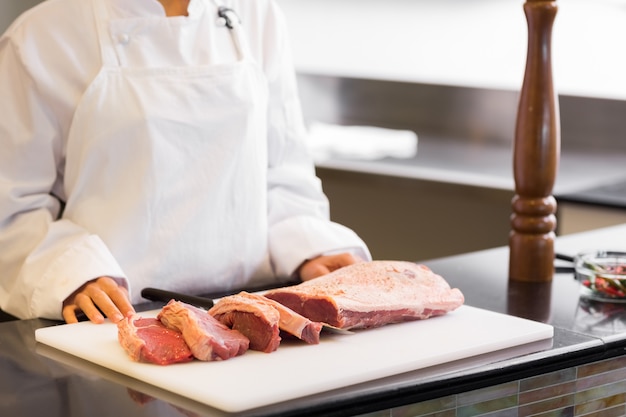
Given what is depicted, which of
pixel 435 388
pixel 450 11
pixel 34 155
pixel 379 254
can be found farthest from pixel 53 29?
pixel 450 11

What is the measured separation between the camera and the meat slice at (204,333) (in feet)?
3.41

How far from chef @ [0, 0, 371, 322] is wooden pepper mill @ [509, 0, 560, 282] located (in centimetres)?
25

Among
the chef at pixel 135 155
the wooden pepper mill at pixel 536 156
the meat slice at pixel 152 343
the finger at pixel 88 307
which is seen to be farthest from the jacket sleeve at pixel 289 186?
the meat slice at pixel 152 343

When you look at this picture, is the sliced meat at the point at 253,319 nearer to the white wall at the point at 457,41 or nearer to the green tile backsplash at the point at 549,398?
the green tile backsplash at the point at 549,398

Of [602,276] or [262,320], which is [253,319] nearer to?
[262,320]

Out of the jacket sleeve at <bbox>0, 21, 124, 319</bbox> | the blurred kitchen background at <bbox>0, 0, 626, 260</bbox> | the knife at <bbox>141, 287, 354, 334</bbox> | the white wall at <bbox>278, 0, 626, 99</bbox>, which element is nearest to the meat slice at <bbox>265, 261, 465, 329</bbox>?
the knife at <bbox>141, 287, 354, 334</bbox>

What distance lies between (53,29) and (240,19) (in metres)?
0.30

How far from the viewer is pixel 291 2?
3297mm

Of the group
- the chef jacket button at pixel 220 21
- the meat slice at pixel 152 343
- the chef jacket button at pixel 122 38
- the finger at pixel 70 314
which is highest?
the chef jacket button at pixel 220 21

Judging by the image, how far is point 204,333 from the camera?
1.04 meters

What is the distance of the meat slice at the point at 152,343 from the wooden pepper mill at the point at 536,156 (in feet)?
2.13

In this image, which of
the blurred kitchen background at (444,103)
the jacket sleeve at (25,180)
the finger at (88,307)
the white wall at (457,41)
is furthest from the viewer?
the white wall at (457,41)

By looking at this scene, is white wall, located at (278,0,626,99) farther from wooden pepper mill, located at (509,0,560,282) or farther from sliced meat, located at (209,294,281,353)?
sliced meat, located at (209,294,281,353)

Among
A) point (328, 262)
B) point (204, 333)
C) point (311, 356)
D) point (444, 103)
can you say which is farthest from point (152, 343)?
point (444, 103)
